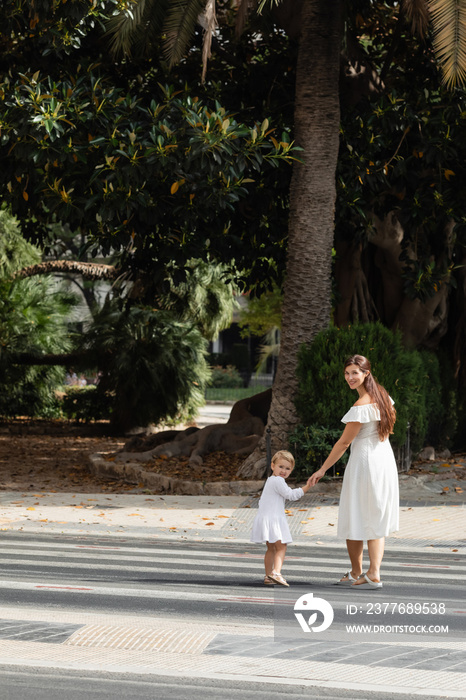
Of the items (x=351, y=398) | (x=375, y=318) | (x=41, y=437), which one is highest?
(x=375, y=318)

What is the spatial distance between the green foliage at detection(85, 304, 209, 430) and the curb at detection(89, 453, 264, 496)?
7291mm

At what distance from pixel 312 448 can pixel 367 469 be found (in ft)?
21.0

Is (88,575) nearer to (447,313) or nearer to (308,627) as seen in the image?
(308,627)

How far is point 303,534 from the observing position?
10.3 metres

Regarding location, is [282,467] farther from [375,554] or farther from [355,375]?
[375,554]

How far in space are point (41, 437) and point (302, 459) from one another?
11479 millimetres

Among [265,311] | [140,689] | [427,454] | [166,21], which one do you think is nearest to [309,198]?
[166,21]

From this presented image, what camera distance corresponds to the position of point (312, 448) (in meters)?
13.2

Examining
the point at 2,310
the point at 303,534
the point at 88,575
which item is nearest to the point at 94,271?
the point at 2,310

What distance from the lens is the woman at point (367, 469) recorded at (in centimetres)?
685

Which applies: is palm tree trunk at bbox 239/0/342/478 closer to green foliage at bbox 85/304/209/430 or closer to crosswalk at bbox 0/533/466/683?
crosswalk at bbox 0/533/466/683

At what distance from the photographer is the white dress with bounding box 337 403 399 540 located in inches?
270
